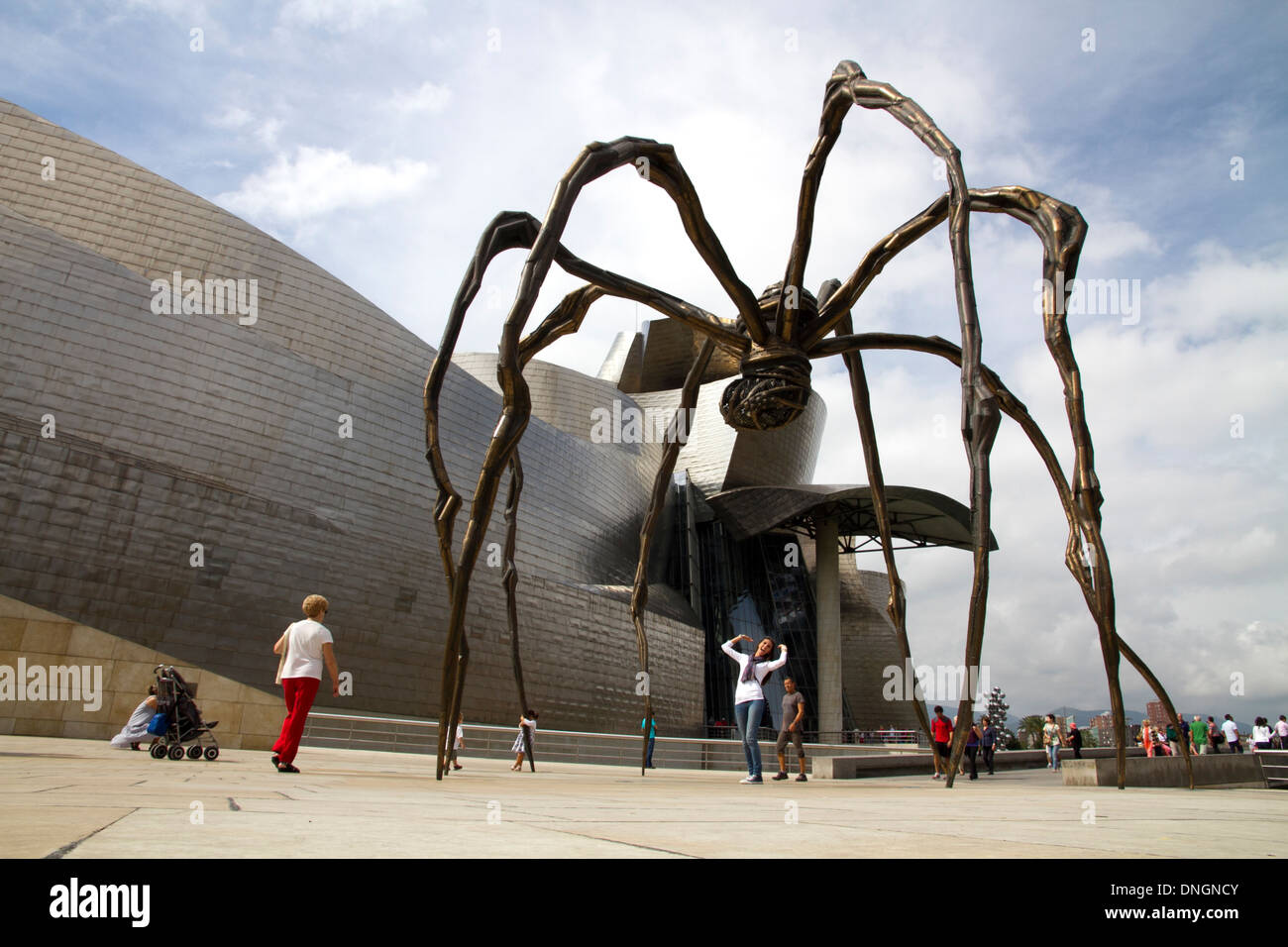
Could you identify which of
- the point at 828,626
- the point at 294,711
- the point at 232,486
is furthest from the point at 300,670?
the point at 828,626

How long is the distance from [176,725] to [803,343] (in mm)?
6750

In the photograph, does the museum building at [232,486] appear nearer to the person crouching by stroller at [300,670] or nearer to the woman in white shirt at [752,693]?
the woman in white shirt at [752,693]

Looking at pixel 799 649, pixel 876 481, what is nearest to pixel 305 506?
pixel 876 481

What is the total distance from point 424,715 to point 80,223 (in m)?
12.2

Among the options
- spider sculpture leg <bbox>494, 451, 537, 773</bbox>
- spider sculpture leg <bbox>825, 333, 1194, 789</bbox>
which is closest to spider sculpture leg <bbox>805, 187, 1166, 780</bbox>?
spider sculpture leg <bbox>825, 333, 1194, 789</bbox>

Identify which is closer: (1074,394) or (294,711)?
(1074,394)

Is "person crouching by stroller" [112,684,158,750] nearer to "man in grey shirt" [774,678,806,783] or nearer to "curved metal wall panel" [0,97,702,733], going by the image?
"man in grey shirt" [774,678,806,783]

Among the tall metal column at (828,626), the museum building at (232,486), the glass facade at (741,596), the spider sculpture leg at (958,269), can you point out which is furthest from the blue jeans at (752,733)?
the tall metal column at (828,626)

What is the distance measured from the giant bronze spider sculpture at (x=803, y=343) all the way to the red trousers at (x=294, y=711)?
0.96 meters

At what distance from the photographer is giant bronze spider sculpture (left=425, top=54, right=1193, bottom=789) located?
446 centimetres

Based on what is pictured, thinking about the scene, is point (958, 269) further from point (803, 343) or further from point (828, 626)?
point (828, 626)

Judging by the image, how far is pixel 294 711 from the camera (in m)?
5.18
